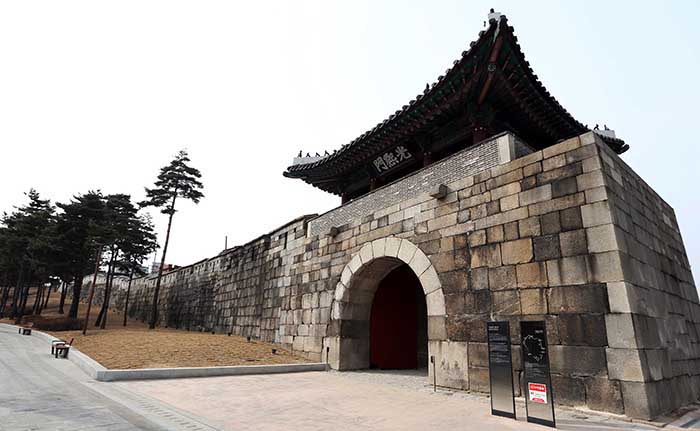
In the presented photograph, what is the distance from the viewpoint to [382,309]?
397 inches

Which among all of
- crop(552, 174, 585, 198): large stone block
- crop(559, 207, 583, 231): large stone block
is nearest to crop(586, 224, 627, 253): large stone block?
crop(559, 207, 583, 231): large stone block

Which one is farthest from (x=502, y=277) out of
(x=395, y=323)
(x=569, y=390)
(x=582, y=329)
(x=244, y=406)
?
(x=395, y=323)

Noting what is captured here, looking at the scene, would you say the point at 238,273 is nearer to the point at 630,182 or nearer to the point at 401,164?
the point at 401,164

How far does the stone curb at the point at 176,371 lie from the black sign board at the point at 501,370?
17.0 feet

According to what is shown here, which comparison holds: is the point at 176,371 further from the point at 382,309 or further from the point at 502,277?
the point at 502,277

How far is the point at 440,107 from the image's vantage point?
27.5ft

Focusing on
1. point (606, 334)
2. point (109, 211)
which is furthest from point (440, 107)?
point (109, 211)

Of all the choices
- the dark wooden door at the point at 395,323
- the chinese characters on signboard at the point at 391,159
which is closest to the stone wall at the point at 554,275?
the dark wooden door at the point at 395,323

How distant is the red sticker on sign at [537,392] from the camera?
13.7ft

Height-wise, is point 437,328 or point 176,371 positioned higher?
point 437,328

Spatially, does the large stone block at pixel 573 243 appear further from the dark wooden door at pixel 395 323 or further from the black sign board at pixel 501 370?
the dark wooden door at pixel 395 323

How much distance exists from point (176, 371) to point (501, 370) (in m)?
6.01

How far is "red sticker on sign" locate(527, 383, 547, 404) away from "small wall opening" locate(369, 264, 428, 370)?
562 cm

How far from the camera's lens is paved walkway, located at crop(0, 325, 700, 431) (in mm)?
4020
